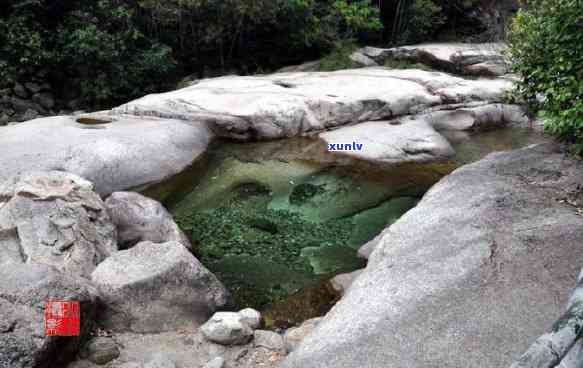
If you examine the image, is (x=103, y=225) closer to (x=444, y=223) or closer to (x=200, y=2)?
(x=444, y=223)

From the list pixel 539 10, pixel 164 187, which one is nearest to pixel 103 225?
pixel 164 187

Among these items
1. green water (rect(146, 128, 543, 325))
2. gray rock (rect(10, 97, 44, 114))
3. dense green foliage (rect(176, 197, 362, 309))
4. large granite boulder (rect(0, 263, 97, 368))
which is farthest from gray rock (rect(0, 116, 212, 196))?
gray rock (rect(10, 97, 44, 114))

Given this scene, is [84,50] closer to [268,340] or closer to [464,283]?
[268,340]

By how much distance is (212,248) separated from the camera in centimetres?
730

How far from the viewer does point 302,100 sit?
38.6 feet

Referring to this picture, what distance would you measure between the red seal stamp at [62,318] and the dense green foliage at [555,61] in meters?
5.57

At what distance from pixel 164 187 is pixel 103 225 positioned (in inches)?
92.9

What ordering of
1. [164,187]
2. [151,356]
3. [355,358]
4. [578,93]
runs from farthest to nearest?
1. [164,187]
2. [578,93]
3. [151,356]
4. [355,358]

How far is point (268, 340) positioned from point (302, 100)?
7762mm

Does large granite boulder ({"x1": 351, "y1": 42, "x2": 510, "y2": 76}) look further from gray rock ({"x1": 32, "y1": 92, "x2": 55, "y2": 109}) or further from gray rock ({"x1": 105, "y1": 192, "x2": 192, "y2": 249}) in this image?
gray rock ({"x1": 105, "y1": 192, "x2": 192, "y2": 249})

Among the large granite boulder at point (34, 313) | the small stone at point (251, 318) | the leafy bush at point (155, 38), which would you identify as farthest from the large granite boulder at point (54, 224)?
the leafy bush at point (155, 38)

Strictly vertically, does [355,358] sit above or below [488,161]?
below

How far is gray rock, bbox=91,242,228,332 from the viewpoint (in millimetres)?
5180

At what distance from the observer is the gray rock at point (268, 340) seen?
4.86 meters
